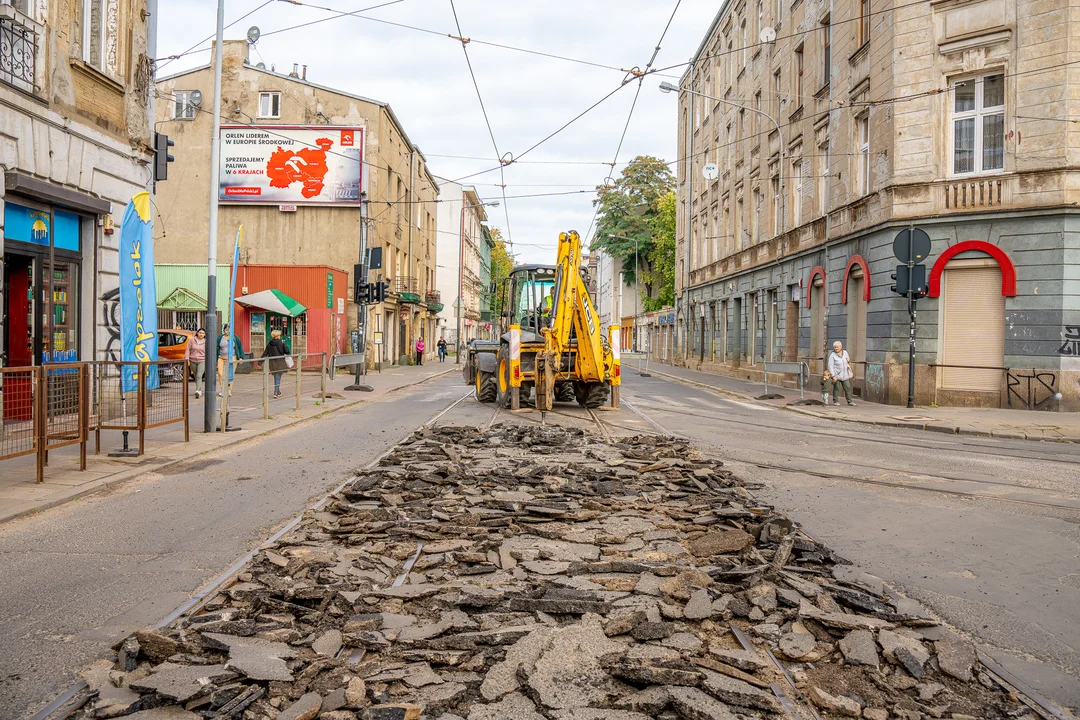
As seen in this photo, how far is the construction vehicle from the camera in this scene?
16.6m

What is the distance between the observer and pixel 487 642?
3.98 meters

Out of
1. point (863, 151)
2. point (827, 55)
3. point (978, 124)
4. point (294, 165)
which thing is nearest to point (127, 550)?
point (978, 124)

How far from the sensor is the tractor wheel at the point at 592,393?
60.3 ft

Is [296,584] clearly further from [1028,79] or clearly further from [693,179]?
[693,179]

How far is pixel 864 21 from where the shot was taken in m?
22.6

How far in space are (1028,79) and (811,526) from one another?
16.7 metres

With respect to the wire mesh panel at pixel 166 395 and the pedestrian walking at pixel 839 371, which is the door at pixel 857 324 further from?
the wire mesh panel at pixel 166 395

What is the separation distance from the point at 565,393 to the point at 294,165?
21075mm

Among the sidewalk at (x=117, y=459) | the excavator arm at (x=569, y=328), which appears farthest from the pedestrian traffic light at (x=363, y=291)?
the excavator arm at (x=569, y=328)

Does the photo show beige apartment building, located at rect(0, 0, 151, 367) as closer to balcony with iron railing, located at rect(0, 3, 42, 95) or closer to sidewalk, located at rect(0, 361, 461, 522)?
balcony with iron railing, located at rect(0, 3, 42, 95)

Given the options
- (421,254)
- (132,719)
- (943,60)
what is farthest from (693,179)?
(132,719)

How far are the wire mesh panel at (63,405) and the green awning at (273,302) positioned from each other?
23432 millimetres

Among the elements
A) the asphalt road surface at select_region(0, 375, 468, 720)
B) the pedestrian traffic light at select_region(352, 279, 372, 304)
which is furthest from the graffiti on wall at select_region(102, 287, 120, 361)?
the pedestrian traffic light at select_region(352, 279, 372, 304)

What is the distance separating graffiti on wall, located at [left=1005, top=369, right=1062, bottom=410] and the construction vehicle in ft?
30.8
